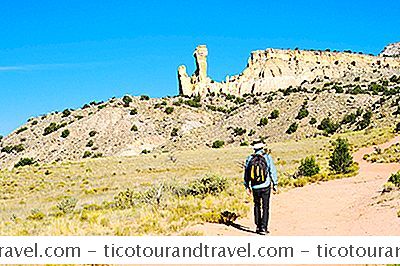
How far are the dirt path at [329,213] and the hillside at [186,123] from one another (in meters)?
39.7

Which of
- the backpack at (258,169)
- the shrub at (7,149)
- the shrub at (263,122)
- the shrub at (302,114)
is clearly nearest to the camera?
the backpack at (258,169)

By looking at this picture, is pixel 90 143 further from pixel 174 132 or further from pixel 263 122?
pixel 263 122

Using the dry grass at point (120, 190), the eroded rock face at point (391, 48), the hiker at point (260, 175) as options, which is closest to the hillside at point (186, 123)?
the dry grass at point (120, 190)

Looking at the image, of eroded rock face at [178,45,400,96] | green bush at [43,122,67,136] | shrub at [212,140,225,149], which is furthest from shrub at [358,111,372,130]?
green bush at [43,122,67,136]

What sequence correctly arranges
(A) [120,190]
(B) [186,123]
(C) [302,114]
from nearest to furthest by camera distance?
(A) [120,190], (C) [302,114], (B) [186,123]

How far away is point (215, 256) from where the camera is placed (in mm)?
7508

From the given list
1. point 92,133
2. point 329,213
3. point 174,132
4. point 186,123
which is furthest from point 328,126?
point 329,213

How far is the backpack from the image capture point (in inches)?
362

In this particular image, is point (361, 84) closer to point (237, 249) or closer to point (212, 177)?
point (212, 177)

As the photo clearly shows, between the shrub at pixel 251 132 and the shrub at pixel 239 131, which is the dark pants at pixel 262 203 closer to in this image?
the shrub at pixel 251 132

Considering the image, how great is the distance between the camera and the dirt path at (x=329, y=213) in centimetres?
983

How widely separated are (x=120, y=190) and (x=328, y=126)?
130 feet

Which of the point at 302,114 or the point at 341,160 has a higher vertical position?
the point at 302,114

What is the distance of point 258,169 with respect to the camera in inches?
362
